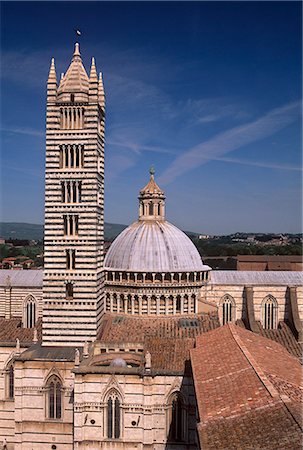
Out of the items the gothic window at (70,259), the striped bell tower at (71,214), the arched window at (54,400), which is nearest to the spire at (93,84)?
the striped bell tower at (71,214)

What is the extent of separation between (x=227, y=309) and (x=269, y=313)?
11.3ft

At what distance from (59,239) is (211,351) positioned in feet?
42.2

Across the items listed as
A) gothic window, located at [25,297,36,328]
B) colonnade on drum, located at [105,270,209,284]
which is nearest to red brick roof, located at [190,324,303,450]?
colonnade on drum, located at [105,270,209,284]

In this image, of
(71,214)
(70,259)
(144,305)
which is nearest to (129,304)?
(144,305)

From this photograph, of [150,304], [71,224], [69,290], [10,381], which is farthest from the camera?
[150,304]

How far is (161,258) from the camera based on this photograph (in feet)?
117

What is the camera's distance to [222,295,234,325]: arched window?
3866 centimetres

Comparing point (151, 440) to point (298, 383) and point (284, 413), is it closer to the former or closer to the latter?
point (298, 383)

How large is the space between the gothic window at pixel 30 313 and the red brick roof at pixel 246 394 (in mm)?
17666

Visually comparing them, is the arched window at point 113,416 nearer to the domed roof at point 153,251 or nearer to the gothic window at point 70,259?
the gothic window at point 70,259

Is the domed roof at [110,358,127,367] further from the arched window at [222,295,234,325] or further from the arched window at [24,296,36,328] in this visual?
the arched window at [222,295,234,325]

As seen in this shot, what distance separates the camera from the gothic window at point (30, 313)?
127ft

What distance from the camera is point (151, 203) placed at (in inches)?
1526

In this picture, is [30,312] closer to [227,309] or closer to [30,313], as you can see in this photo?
[30,313]
